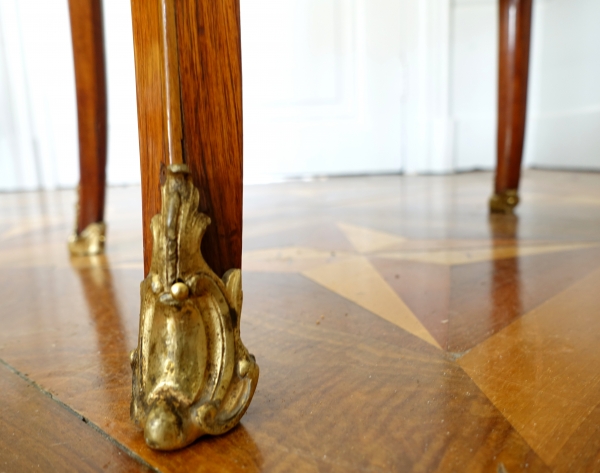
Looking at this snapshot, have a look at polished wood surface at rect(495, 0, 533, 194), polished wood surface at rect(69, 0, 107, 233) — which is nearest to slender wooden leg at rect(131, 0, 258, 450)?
polished wood surface at rect(69, 0, 107, 233)

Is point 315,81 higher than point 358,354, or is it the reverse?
point 315,81

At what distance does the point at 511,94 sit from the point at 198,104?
663 millimetres

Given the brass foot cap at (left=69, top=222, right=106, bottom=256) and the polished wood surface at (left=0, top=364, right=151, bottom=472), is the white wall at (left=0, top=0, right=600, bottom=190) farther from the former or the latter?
the polished wood surface at (left=0, top=364, right=151, bottom=472)

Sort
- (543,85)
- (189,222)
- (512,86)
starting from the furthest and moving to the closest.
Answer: (543,85) → (512,86) → (189,222)

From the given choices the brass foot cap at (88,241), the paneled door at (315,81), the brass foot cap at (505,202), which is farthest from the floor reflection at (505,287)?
the paneled door at (315,81)

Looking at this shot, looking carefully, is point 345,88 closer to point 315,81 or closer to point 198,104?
point 315,81

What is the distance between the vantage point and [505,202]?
0.84m

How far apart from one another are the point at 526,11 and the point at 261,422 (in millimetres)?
712

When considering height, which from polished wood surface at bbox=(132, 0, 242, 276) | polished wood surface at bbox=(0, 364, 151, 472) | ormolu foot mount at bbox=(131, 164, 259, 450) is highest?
polished wood surface at bbox=(132, 0, 242, 276)

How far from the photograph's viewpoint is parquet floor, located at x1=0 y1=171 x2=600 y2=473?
23 cm

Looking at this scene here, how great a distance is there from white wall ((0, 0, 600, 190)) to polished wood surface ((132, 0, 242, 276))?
1.40m

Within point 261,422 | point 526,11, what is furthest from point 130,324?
point 526,11

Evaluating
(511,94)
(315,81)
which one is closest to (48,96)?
(315,81)

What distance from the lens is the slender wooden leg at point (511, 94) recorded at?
0.77m
